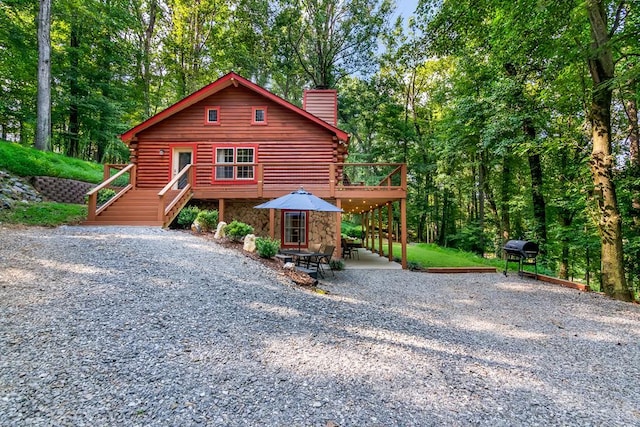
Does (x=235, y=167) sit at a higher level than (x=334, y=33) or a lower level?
lower

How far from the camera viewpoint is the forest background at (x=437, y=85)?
26.1 feet

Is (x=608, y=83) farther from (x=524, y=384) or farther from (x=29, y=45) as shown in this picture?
(x=29, y=45)

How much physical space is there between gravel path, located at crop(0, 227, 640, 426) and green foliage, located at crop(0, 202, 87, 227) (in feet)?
10.2

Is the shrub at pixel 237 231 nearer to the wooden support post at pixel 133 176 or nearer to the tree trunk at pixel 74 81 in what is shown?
the wooden support post at pixel 133 176

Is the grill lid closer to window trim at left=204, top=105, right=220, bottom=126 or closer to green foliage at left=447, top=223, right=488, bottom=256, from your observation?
green foliage at left=447, top=223, right=488, bottom=256

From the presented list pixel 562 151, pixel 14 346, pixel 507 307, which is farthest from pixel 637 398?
pixel 562 151

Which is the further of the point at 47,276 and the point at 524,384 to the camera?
the point at 47,276

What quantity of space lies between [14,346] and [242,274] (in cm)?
359

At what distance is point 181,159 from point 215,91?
126 inches

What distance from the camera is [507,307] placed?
6.46 metres

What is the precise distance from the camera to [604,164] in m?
7.53

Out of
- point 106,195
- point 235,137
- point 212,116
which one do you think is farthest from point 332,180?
point 106,195

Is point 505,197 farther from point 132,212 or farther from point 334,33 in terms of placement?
point 132,212

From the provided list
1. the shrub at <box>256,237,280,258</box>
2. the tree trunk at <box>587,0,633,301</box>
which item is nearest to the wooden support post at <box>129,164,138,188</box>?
the shrub at <box>256,237,280,258</box>
